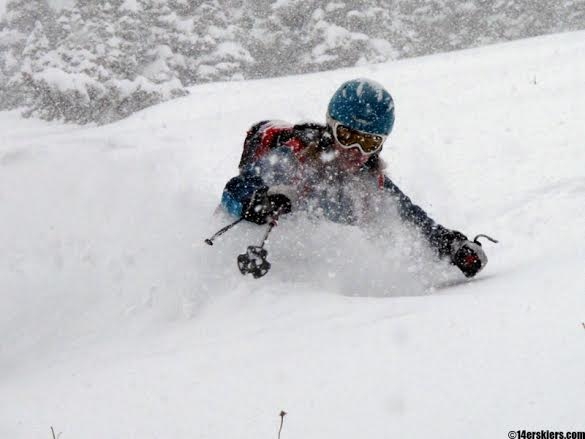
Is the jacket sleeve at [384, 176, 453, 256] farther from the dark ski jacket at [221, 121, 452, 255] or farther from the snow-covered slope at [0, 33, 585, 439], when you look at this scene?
the snow-covered slope at [0, 33, 585, 439]

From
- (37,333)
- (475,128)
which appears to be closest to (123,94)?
(475,128)

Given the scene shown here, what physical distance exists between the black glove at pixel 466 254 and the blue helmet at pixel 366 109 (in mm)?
857

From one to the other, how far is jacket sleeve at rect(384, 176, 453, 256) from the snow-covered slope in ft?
0.62

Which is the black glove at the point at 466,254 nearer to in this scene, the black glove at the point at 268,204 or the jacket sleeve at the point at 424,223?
the jacket sleeve at the point at 424,223

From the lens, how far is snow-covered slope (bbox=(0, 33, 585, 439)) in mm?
1981

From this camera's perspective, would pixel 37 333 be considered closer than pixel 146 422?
No

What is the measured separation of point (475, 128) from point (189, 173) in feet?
11.4

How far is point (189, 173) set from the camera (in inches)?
273

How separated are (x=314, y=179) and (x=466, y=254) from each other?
3.64 feet

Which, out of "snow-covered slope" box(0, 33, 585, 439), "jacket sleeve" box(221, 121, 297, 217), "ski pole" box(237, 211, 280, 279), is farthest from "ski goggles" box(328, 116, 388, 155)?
"ski pole" box(237, 211, 280, 279)

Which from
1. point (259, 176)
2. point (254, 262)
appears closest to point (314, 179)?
point (259, 176)

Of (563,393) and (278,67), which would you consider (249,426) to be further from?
(278,67)

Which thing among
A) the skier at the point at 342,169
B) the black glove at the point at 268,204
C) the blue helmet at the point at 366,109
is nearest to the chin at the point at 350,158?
the skier at the point at 342,169

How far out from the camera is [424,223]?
424cm
